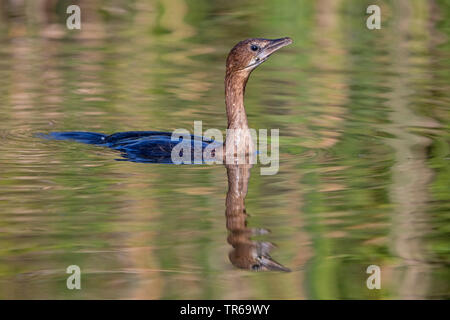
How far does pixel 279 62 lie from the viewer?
13.5 metres

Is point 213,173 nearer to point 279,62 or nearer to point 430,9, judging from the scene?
point 279,62

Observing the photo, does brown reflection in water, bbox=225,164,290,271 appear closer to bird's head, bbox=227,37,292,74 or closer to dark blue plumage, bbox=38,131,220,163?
dark blue plumage, bbox=38,131,220,163

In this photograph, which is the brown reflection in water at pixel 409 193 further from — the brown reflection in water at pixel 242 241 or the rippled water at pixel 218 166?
the brown reflection in water at pixel 242 241

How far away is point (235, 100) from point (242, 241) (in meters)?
2.92

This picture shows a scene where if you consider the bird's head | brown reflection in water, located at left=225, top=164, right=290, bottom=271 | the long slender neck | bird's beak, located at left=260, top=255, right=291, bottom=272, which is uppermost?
the bird's head

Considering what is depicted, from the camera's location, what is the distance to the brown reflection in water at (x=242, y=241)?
5.86 m

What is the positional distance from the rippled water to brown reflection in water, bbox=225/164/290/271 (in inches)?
2.4

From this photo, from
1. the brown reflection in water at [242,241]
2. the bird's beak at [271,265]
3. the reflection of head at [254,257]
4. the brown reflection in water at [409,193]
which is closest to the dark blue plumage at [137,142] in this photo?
the brown reflection in water at [242,241]

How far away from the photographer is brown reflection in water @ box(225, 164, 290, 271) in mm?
5863

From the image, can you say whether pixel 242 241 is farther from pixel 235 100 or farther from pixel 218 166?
pixel 235 100

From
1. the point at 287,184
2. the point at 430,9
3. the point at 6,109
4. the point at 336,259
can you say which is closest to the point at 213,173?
the point at 287,184

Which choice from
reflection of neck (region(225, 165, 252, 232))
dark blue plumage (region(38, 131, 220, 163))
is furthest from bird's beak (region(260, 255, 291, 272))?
dark blue plumage (region(38, 131, 220, 163))

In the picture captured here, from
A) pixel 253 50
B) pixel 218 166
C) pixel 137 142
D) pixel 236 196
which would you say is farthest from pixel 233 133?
pixel 236 196

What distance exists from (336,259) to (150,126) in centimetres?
424
